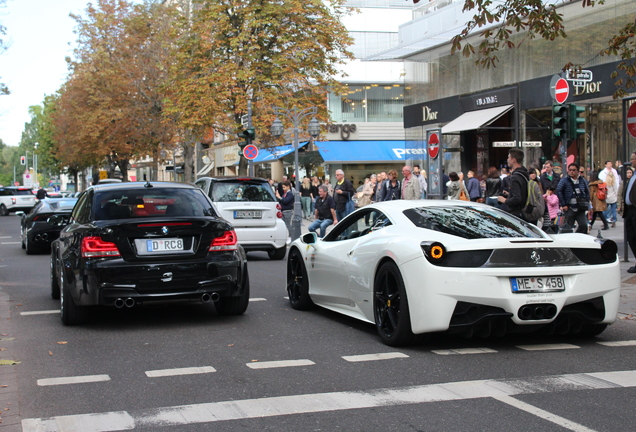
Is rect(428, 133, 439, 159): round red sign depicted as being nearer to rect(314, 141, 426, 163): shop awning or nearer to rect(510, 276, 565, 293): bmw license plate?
rect(510, 276, 565, 293): bmw license plate

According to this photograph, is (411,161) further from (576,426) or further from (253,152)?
(576,426)

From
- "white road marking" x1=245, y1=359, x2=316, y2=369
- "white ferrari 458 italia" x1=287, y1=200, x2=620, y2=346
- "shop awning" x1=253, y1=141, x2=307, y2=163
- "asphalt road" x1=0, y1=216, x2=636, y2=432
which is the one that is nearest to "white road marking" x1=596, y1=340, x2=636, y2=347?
"asphalt road" x1=0, y1=216, x2=636, y2=432

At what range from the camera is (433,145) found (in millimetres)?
19406

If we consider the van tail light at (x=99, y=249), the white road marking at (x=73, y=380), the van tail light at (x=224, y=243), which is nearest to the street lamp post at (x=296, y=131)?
the van tail light at (x=224, y=243)

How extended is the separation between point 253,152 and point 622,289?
59.4 feet

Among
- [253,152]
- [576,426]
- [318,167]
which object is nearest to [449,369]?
[576,426]

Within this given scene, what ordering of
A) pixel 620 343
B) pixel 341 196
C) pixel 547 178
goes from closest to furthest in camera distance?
pixel 620 343 < pixel 341 196 < pixel 547 178

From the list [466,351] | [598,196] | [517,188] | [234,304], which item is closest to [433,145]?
[598,196]

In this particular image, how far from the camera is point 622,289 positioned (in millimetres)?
10883

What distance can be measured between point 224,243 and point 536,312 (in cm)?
337

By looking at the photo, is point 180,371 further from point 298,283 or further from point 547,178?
point 547,178

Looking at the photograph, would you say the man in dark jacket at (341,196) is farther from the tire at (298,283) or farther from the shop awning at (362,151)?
the shop awning at (362,151)

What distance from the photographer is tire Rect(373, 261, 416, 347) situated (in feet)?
22.7

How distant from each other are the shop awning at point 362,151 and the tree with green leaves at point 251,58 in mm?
11682
